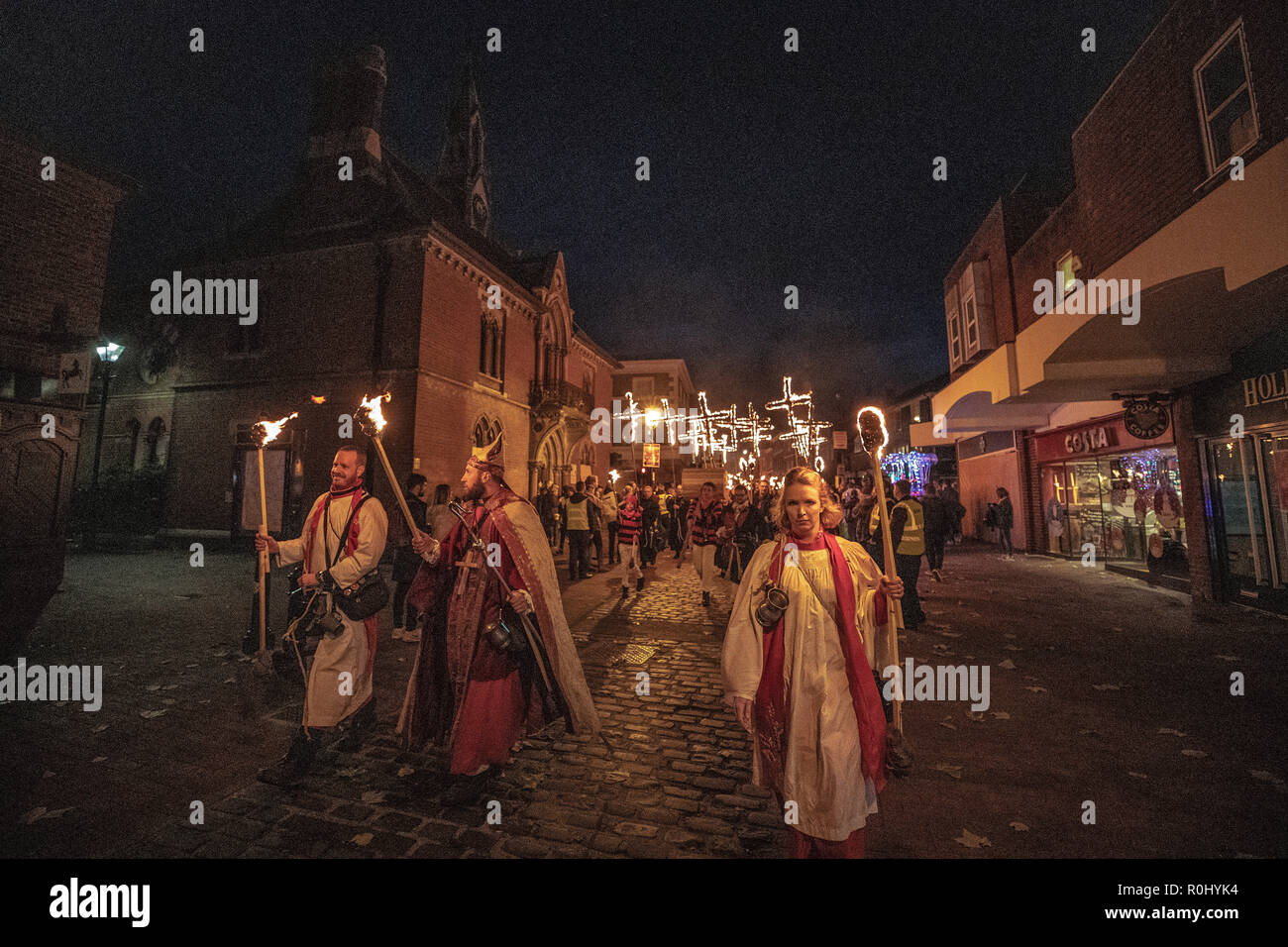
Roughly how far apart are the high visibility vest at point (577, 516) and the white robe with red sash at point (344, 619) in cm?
794

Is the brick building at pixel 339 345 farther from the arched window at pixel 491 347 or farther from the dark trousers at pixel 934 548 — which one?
the dark trousers at pixel 934 548

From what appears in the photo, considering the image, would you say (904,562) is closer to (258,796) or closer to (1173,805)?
(1173,805)

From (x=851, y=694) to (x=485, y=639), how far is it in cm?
240

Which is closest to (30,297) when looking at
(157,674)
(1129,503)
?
(157,674)

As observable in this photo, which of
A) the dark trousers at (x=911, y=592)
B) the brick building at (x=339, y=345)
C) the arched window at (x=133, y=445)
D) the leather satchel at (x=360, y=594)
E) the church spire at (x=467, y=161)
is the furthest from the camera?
the church spire at (x=467, y=161)

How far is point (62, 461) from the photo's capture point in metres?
8.13

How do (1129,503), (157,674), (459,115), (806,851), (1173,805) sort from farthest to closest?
(459,115) < (1129,503) < (157,674) < (1173,805) < (806,851)

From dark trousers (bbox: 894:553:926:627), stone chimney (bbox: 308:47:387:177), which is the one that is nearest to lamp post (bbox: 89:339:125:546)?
stone chimney (bbox: 308:47:387:177)

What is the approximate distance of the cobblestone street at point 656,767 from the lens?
10.3 feet

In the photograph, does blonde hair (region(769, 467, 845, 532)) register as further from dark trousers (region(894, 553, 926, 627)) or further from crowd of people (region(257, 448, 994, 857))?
dark trousers (region(894, 553, 926, 627))

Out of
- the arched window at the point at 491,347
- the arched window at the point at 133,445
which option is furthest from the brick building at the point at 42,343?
the arched window at the point at 133,445

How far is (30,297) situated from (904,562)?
1435cm

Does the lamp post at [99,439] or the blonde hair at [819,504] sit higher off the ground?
the lamp post at [99,439]

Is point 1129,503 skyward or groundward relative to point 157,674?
skyward
